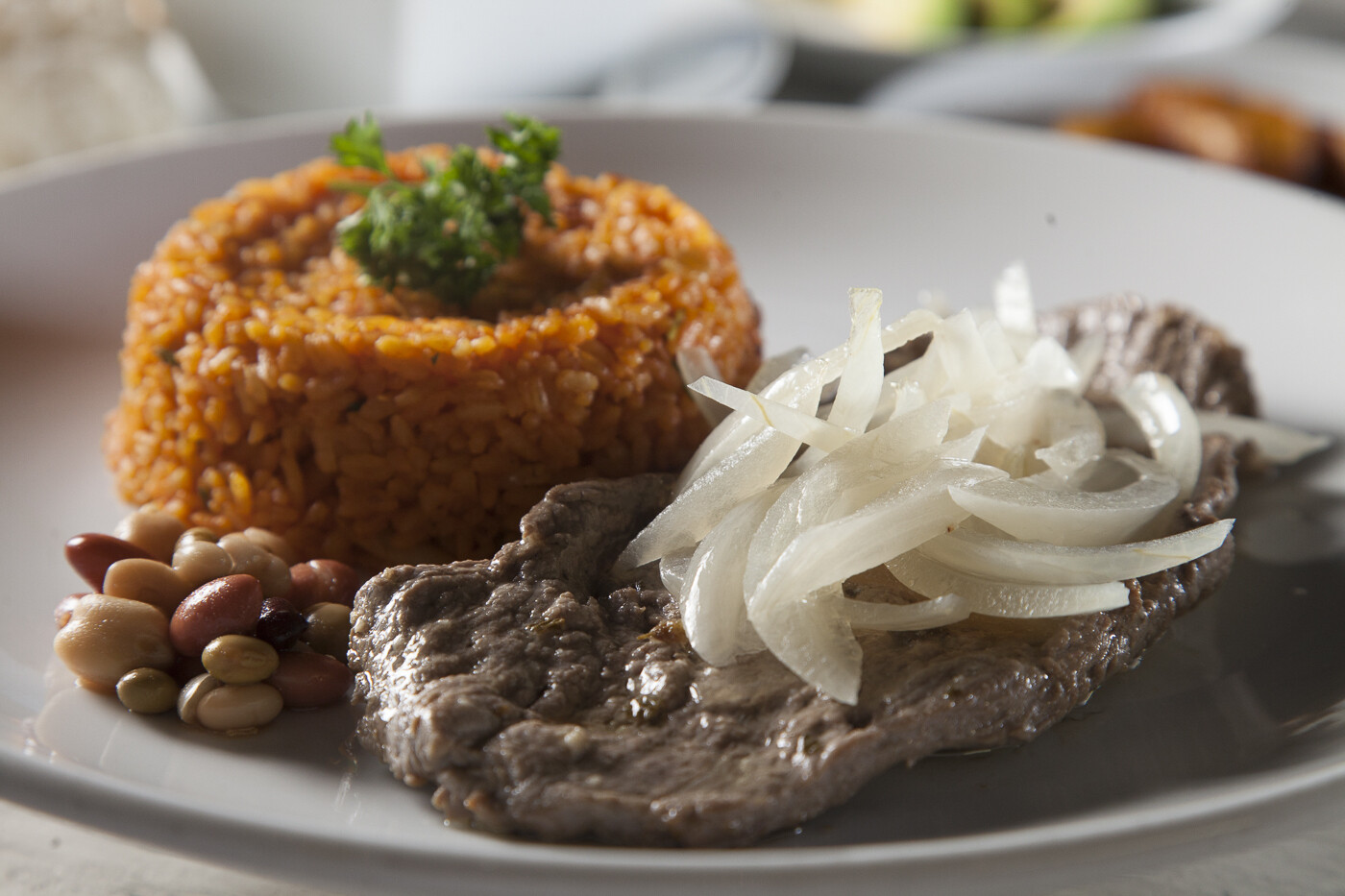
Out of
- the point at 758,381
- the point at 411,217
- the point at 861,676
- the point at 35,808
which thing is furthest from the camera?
the point at 411,217

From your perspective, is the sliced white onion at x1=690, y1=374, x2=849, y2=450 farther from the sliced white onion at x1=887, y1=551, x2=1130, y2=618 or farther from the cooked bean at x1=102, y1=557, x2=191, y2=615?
the cooked bean at x1=102, y1=557, x2=191, y2=615

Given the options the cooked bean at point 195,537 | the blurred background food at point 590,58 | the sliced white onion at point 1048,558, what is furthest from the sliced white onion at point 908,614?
the blurred background food at point 590,58

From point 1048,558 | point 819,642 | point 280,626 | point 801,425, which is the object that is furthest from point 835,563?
point 280,626

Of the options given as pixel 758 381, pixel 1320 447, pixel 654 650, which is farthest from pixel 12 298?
pixel 1320 447

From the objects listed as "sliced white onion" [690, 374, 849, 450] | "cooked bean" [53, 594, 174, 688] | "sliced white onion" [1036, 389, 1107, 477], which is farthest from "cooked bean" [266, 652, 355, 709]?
"sliced white onion" [1036, 389, 1107, 477]

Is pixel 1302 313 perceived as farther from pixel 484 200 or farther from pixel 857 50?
pixel 857 50

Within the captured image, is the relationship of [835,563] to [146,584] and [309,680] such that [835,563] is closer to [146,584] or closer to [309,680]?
[309,680]

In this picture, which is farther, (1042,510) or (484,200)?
(484,200)
